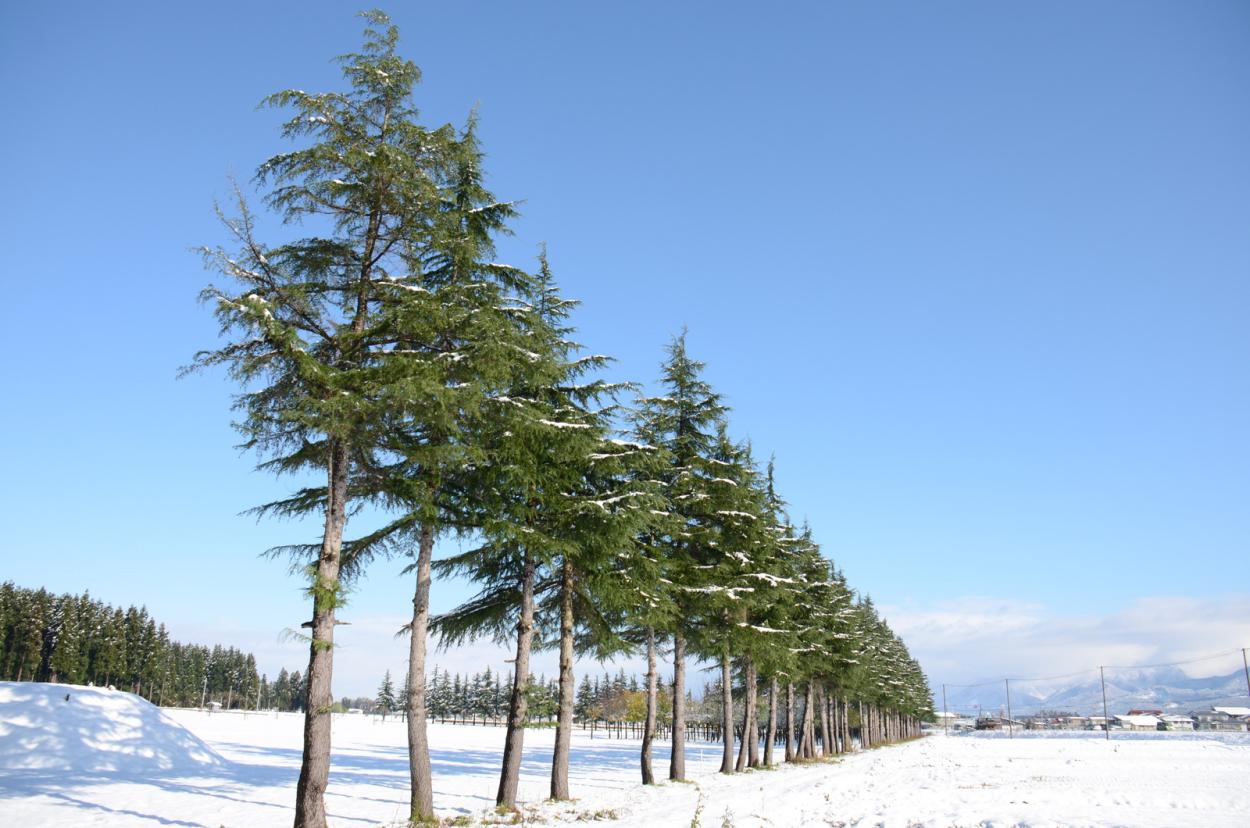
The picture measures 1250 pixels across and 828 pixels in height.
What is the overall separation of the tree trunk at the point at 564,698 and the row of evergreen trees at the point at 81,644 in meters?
95.3

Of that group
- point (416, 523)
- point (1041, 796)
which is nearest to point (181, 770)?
point (416, 523)

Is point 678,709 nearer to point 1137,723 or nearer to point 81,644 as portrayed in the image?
point 81,644

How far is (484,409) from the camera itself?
53.4 ft

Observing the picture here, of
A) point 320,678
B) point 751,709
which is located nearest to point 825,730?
point 751,709

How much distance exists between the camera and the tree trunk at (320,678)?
12633 mm

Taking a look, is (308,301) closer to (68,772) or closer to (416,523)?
(416,523)

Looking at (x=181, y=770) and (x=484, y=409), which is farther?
(x=181, y=770)

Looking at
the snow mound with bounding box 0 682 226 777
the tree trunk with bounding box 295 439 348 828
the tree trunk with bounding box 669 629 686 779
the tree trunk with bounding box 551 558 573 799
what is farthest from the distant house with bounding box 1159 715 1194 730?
the tree trunk with bounding box 295 439 348 828

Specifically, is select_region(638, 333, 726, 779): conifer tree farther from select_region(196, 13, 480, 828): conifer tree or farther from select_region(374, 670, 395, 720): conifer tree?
select_region(374, 670, 395, 720): conifer tree

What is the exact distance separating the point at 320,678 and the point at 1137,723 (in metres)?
182

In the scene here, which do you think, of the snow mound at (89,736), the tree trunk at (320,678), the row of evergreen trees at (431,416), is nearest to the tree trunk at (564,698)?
the row of evergreen trees at (431,416)

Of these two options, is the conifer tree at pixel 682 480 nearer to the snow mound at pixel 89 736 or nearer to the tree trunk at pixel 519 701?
the tree trunk at pixel 519 701

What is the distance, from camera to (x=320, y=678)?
1316 cm

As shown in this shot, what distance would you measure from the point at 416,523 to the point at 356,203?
7.24m
